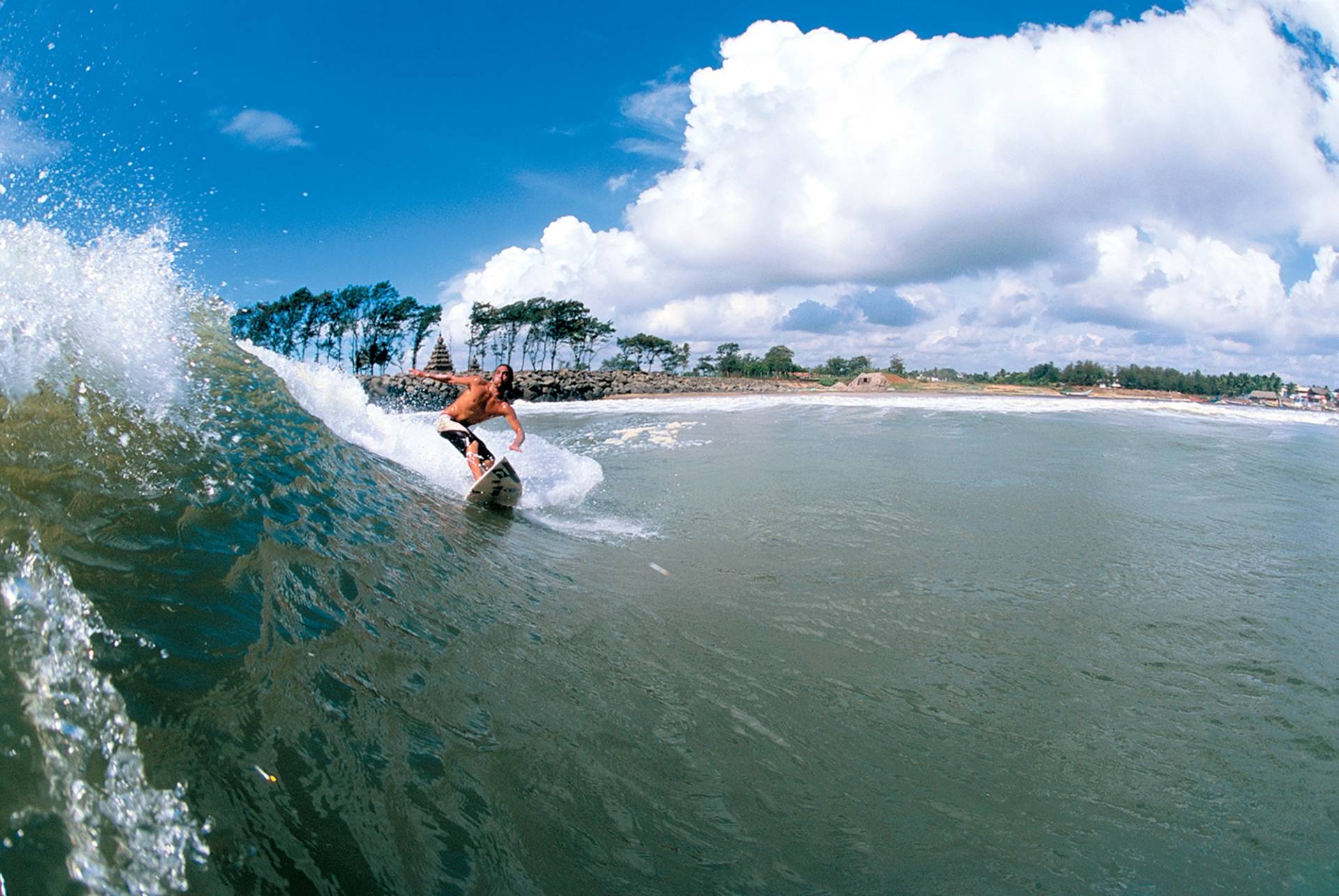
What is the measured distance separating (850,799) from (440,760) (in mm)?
1849

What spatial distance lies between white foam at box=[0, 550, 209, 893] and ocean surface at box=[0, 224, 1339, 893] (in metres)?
0.01

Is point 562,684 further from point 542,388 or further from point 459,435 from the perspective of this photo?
point 542,388

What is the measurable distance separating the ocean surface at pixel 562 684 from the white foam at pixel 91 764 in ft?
0.03

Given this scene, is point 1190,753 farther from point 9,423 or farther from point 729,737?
point 9,423

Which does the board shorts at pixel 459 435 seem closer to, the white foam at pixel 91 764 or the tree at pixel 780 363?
the white foam at pixel 91 764

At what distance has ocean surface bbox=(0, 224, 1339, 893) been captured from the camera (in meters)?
2.29

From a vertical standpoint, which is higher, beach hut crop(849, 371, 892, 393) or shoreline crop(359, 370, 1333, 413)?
beach hut crop(849, 371, 892, 393)

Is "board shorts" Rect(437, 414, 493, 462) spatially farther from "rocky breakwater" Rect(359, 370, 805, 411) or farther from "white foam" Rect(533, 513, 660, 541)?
"rocky breakwater" Rect(359, 370, 805, 411)

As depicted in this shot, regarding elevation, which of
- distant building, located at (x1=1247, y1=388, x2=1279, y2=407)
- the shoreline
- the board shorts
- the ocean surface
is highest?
distant building, located at (x1=1247, y1=388, x2=1279, y2=407)

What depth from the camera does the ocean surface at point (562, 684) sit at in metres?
2.29

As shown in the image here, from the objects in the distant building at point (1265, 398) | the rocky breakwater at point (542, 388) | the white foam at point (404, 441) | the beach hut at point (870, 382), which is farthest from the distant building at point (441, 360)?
the distant building at point (1265, 398)

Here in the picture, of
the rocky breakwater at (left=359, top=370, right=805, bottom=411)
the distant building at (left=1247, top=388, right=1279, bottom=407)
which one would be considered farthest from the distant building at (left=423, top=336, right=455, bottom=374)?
the distant building at (left=1247, top=388, right=1279, bottom=407)

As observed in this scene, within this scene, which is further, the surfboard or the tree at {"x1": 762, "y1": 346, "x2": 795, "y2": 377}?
the tree at {"x1": 762, "y1": 346, "x2": 795, "y2": 377}

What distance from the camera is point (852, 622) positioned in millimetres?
4977
